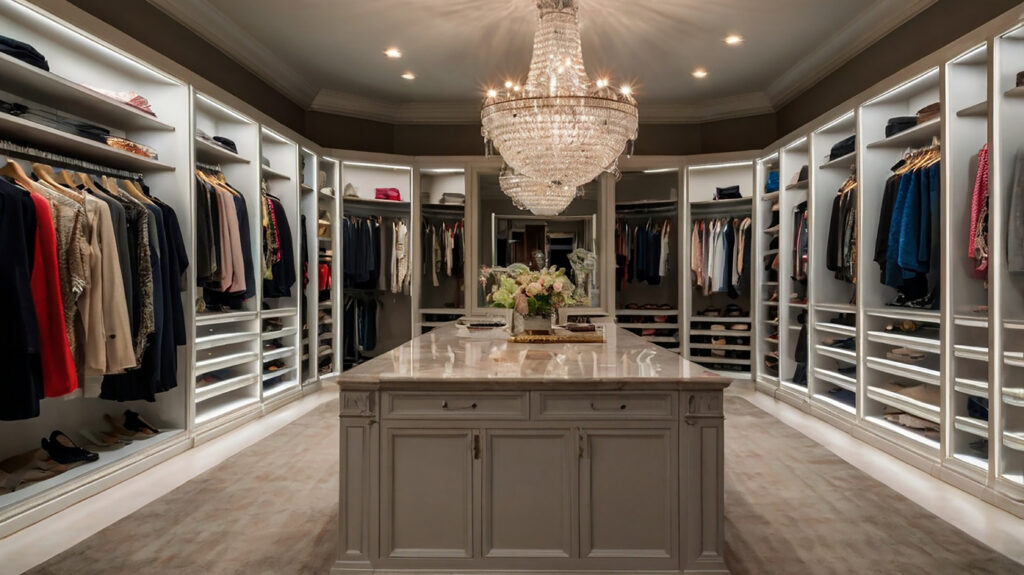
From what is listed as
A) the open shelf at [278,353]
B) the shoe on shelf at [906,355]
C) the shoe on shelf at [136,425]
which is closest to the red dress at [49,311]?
the shoe on shelf at [136,425]

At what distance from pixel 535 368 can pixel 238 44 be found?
3.93 metres

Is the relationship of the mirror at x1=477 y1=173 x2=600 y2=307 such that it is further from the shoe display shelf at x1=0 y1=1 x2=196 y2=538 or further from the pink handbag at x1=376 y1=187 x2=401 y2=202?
the shoe display shelf at x1=0 y1=1 x2=196 y2=538

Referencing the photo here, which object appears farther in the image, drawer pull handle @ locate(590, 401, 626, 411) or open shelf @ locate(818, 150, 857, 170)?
open shelf @ locate(818, 150, 857, 170)

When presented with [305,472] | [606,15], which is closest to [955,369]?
[606,15]

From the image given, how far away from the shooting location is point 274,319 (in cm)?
564

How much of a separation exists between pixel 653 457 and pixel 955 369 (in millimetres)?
2203

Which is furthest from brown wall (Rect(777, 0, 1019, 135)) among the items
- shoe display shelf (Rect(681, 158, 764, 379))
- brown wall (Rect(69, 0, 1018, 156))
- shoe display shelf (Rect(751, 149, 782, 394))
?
shoe display shelf (Rect(681, 158, 764, 379))

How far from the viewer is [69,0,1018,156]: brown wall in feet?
12.3

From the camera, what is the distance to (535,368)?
2451 millimetres

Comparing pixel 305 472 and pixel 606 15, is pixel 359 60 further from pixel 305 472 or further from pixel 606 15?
pixel 305 472

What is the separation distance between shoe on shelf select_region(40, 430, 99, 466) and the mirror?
13.6 feet

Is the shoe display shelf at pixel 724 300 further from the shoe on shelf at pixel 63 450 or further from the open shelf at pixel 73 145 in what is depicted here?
the shoe on shelf at pixel 63 450

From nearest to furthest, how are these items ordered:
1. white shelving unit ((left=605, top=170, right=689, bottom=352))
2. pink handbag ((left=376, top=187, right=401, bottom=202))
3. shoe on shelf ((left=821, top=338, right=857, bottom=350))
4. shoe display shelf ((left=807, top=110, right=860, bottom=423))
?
shoe on shelf ((left=821, top=338, right=857, bottom=350))
shoe display shelf ((left=807, top=110, right=860, bottom=423))
pink handbag ((left=376, top=187, right=401, bottom=202))
white shelving unit ((left=605, top=170, right=689, bottom=352))

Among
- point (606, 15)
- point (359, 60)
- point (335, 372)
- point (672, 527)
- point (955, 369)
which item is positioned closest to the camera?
point (672, 527)
